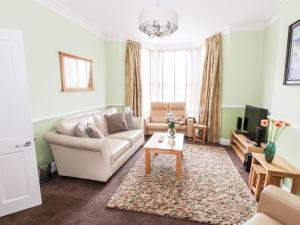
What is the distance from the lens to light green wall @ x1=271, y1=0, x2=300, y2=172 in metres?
2.03

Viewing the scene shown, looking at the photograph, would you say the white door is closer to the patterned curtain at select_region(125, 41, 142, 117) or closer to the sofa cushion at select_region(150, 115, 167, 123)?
the patterned curtain at select_region(125, 41, 142, 117)

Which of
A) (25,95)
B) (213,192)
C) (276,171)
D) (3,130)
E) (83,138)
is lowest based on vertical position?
(213,192)

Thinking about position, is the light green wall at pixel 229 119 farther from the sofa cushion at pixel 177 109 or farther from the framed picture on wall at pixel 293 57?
the framed picture on wall at pixel 293 57

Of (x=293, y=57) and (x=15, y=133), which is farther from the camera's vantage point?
(x=293, y=57)

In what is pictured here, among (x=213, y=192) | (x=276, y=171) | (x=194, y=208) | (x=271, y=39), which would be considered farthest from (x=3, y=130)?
(x=271, y=39)

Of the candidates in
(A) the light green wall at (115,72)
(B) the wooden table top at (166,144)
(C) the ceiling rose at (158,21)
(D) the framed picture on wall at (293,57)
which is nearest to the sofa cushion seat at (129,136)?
(B) the wooden table top at (166,144)

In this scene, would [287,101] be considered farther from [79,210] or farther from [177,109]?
[177,109]

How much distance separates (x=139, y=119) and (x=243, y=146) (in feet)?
7.58

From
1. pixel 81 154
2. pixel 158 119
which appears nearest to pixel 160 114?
pixel 158 119

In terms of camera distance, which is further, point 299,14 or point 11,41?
point 299,14

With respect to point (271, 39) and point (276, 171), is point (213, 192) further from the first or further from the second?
point (271, 39)

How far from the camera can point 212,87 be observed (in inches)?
168

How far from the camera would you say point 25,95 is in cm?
191

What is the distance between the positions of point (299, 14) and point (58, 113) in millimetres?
3694
